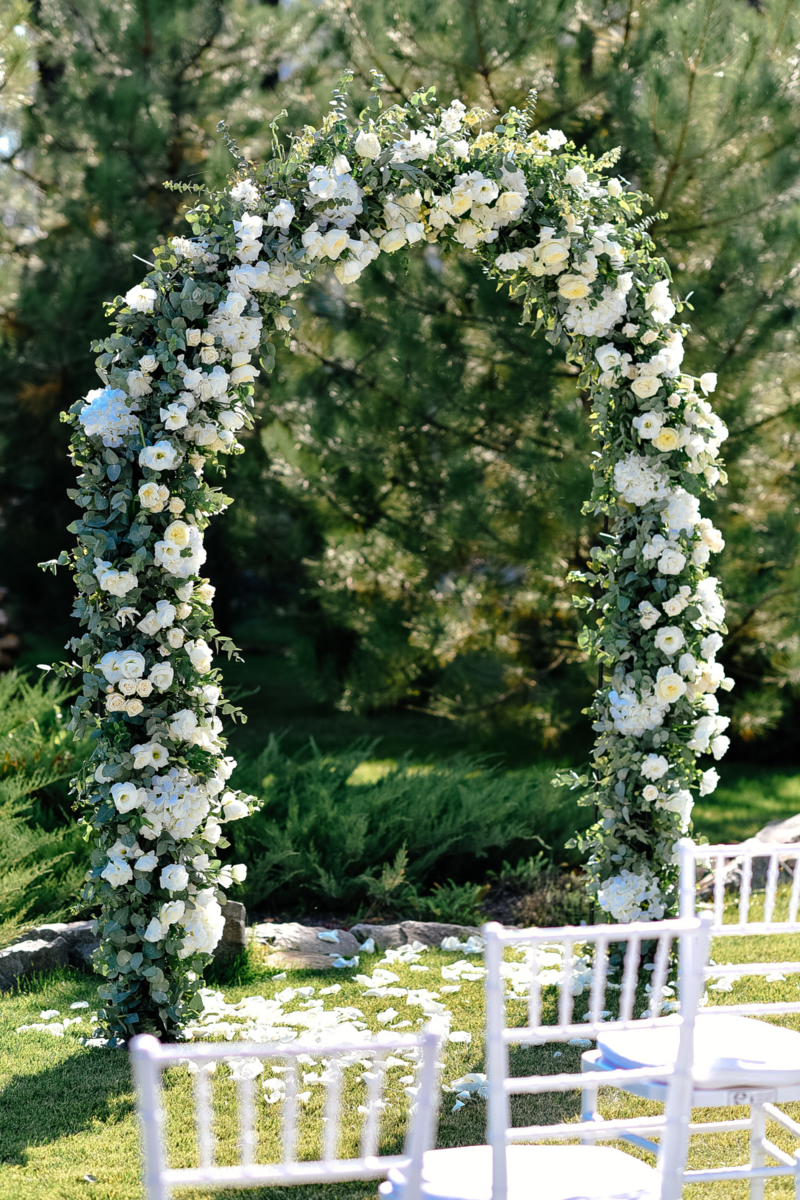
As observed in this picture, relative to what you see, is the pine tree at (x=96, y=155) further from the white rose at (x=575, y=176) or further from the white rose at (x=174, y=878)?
the white rose at (x=174, y=878)

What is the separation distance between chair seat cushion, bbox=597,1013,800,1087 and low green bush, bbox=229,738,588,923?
8.33 feet

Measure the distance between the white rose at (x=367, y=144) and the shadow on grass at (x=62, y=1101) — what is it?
9.12ft

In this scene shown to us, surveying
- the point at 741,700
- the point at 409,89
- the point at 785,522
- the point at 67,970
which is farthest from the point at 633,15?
the point at 67,970

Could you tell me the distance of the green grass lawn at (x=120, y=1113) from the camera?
2779 millimetres

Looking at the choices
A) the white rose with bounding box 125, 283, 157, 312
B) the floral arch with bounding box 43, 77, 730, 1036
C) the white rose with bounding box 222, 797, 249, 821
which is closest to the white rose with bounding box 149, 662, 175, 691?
the floral arch with bounding box 43, 77, 730, 1036

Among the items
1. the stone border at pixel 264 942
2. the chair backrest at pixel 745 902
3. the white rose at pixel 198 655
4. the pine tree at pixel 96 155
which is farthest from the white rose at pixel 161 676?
the pine tree at pixel 96 155

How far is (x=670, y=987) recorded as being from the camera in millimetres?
3986

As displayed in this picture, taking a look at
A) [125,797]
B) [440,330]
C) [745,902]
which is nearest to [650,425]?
[745,902]

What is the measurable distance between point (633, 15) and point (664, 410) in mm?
4437

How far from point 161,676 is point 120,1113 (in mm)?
1192

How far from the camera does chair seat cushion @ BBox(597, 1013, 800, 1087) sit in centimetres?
228

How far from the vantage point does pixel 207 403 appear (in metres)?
3.54

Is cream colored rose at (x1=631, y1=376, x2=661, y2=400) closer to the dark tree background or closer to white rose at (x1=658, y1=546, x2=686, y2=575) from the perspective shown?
white rose at (x1=658, y1=546, x2=686, y2=575)

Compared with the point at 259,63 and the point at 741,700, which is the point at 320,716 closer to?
the point at 741,700
